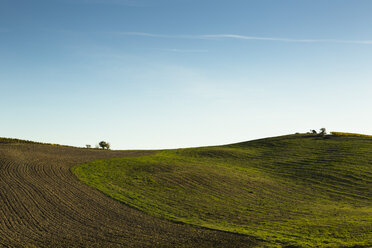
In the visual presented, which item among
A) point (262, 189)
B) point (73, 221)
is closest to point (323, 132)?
point (262, 189)

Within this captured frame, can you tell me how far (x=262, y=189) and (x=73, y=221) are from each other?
24561 mm

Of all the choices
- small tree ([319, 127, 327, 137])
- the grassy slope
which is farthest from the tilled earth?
small tree ([319, 127, 327, 137])

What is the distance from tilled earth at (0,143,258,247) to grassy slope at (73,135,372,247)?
2.04 meters

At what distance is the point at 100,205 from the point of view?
32375 mm

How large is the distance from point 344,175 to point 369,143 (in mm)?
26677

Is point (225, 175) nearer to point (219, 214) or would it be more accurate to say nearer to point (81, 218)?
point (219, 214)

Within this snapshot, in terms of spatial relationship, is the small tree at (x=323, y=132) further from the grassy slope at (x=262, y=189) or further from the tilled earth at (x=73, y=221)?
the tilled earth at (x=73, y=221)

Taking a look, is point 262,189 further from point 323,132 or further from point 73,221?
point 323,132

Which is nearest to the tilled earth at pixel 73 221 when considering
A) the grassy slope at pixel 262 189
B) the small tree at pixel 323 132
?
the grassy slope at pixel 262 189

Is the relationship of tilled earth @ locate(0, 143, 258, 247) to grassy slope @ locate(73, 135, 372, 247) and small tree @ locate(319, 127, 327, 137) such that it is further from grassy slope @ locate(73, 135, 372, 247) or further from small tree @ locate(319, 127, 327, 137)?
small tree @ locate(319, 127, 327, 137)

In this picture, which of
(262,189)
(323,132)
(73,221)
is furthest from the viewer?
(323,132)

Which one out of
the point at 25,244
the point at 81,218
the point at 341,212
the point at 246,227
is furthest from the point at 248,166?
the point at 25,244

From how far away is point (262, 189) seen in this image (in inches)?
1658

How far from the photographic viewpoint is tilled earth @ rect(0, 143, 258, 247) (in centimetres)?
2278
